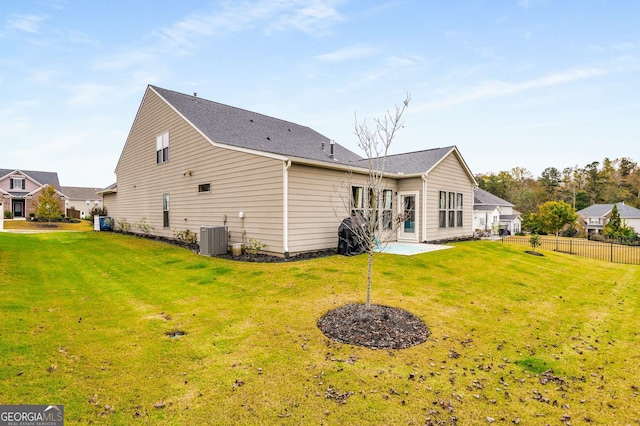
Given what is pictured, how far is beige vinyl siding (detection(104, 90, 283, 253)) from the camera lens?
10.7 meters

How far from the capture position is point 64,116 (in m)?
19.8

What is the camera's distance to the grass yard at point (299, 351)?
321 centimetres

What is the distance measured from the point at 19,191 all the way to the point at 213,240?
40.8m

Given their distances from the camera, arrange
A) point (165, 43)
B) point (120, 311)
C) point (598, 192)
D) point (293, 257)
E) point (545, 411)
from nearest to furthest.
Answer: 1. point (545, 411)
2. point (120, 311)
3. point (293, 257)
4. point (165, 43)
5. point (598, 192)

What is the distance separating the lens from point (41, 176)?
39.9 m

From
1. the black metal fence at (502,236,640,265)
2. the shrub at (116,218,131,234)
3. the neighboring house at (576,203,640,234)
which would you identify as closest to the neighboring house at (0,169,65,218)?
the shrub at (116,218,131,234)

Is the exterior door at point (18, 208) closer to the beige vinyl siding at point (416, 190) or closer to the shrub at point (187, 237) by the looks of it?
the shrub at point (187, 237)

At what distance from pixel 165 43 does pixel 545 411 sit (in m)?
18.7

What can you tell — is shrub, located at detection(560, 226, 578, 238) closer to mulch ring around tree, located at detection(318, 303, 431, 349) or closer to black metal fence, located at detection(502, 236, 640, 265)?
black metal fence, located at detection(502, 236, 640, 265)

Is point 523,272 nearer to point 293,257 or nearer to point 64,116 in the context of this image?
point 293,257

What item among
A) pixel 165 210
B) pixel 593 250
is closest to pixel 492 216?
pixel 593 250

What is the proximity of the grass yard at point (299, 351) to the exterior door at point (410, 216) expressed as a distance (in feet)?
19.0

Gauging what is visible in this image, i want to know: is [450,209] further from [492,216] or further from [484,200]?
[484,200]

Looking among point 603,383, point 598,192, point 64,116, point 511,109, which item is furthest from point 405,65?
point 598,192
